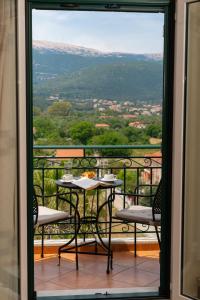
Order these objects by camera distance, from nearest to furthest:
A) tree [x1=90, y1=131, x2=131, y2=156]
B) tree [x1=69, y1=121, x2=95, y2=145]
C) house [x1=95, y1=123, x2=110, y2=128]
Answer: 1. tree [x1=90, y1=131, x2=131, y2=156]
2. tree [x1=69, y1=121, x2=95, y2=145]
3. house [x1=95, y1=123, x2=110, y2=128]

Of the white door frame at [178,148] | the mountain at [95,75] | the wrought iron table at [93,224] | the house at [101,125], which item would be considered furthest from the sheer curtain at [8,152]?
the house at [101,125]

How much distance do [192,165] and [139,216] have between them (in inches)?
55.7

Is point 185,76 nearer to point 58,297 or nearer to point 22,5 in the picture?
point 22,5

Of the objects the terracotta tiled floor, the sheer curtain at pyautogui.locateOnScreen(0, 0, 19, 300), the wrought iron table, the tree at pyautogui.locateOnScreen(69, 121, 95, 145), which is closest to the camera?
the sheer curtain at pyautogui.locateOnScreen(0, 0, 19, 300)

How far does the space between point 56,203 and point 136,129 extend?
4.36 ft

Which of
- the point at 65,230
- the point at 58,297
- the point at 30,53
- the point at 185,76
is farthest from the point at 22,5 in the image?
the point at 65,230

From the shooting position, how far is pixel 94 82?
5.83 m

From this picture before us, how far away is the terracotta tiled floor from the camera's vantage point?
421cm

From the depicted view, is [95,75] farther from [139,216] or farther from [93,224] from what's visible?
[139,216]

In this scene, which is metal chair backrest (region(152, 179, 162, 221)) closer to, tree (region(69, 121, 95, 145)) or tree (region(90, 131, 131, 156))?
tree (region(90, 131, 131, 156))

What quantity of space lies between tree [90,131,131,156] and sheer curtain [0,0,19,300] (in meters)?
2.43

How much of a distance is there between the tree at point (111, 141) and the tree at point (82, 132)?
0.07m

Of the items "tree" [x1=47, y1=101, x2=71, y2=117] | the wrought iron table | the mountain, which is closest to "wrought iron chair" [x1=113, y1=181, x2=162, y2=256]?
the wrought iron table

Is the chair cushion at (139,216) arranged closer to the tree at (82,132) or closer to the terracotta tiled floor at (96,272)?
the terracotta tiled floor at (96,272)
